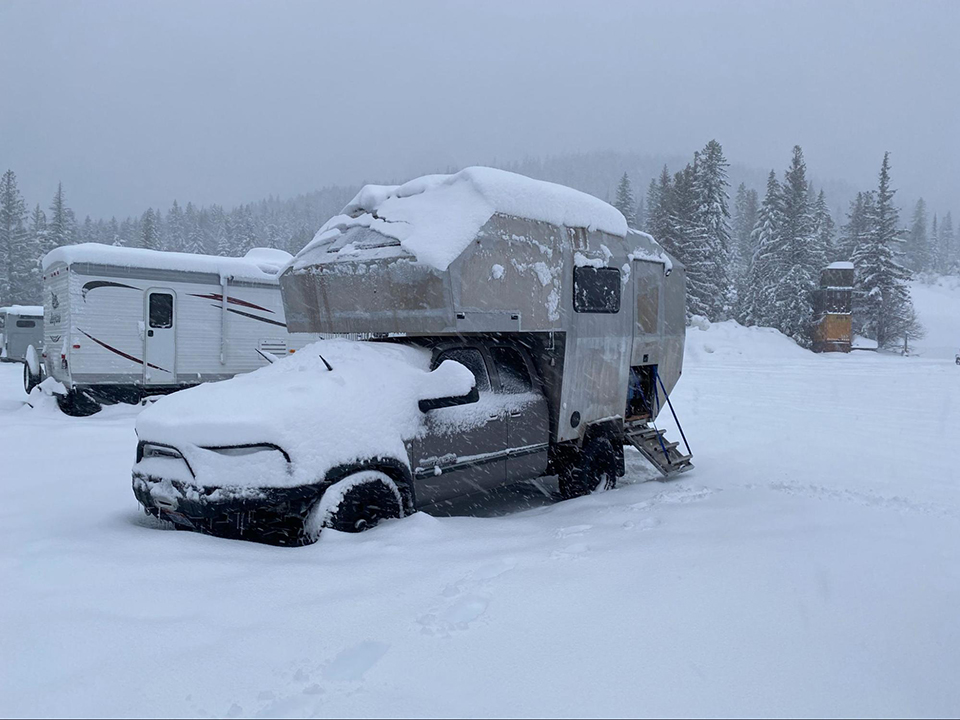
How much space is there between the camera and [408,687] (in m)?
2.70

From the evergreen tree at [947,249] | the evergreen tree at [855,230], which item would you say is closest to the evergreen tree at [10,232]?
the evergreen tree at [855,230]

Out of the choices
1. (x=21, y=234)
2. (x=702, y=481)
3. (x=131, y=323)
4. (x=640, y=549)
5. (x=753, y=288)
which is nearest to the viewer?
(x=640, y=549)

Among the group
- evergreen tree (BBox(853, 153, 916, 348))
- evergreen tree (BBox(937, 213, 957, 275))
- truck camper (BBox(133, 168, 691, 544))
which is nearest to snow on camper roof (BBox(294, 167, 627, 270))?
truck camper (BBox(133, 168, 691, 544))

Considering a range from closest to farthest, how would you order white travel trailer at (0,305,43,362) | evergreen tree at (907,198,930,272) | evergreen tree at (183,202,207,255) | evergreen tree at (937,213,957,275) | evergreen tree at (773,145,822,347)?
white travel trailer at (0,305,43,362) < evergreen tree at (773,145,822,347) < evergreen tree at (183,202,207,255) < evergreen tree at (907,198,930,272) < evergreen tree at (937,213,957,275)

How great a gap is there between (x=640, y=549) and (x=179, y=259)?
11.5 meters

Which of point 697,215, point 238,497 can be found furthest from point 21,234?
point 238,497

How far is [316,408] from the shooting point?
4.68m

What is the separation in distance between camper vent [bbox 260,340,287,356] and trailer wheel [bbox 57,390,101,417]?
3.22m

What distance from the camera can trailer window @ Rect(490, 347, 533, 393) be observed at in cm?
634

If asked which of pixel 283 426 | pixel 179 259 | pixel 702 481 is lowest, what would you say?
pixel 702 481

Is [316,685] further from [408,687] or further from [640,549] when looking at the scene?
[640,549]

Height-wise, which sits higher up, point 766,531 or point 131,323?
point 131,323

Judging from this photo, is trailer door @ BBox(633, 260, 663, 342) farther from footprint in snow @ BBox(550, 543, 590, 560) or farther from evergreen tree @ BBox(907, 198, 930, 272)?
evergreen tree @ BBox(907, 198, 930, 272)

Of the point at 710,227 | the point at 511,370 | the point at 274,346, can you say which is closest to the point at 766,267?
the point at 710,227
